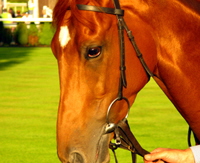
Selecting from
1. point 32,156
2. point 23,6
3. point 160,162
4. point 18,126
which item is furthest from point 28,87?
point 23,6

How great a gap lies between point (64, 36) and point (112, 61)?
11.0 inches

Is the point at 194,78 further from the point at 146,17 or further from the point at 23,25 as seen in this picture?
the point at 23,25

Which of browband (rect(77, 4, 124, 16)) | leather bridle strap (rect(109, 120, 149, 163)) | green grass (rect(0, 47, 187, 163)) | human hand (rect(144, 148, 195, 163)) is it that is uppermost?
browband (rect(77, 4, 124, 16))

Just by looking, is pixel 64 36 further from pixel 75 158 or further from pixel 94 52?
pixel 75 158

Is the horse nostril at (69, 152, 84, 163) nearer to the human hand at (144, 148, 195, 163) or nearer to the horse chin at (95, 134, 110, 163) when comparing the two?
the horse chin at (95, 134, 110, 163)

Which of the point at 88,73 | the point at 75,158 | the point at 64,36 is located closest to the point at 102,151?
the point at 75,158

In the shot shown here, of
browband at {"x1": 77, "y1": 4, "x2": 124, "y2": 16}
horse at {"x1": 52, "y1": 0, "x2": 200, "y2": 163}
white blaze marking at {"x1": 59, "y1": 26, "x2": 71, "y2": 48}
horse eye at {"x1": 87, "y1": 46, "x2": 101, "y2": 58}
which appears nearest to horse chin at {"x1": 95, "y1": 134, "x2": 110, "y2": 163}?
horse at {"x1": 52, "y1": 0, "x2": 200, "y2": 163}

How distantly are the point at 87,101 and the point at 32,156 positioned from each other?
3.97 m

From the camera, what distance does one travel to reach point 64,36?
8.73 feet

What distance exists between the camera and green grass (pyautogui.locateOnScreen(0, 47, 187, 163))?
677 centimetres

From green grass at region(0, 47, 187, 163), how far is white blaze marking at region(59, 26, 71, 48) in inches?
149

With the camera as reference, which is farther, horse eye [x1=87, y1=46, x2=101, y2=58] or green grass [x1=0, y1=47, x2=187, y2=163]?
green grass [x1=0, y1=47, x2=187, y2=163]

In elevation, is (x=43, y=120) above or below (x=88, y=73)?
below

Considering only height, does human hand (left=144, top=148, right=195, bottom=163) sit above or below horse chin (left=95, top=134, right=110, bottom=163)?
below
